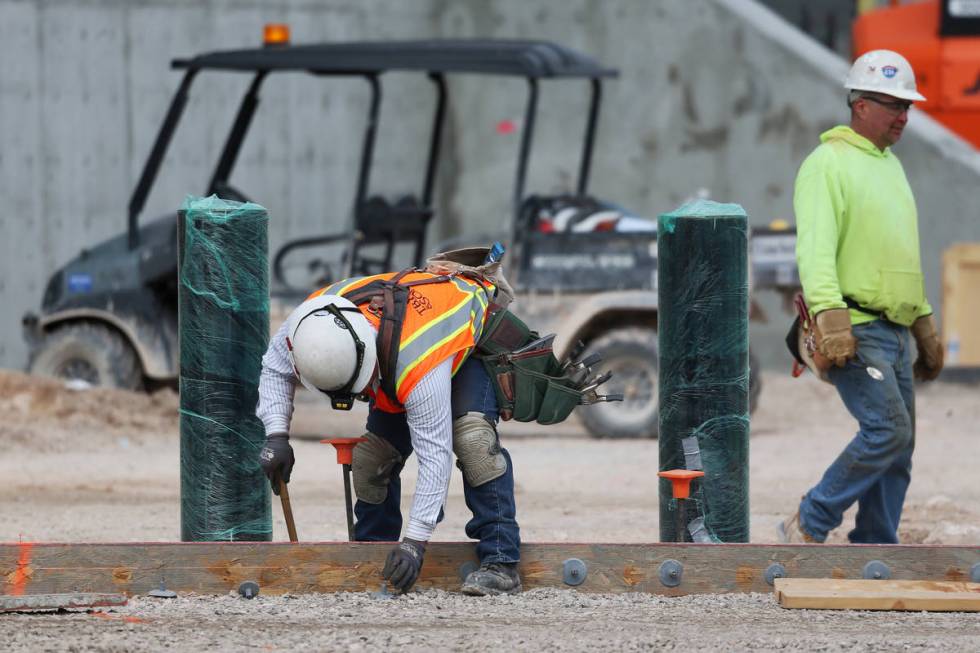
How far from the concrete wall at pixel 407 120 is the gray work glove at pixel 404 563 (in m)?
8.10

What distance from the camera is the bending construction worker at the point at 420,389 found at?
5.35 meters

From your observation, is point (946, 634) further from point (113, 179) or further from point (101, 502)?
point (113, 179)

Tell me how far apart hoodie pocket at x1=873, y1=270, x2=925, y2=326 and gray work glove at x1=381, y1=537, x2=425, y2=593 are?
195cm

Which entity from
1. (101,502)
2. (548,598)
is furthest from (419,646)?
(101,502)

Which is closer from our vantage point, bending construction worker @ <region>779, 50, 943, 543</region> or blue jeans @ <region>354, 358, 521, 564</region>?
blue jeans @ <region>354, 358, 521, 564</region>

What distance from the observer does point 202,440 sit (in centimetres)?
590

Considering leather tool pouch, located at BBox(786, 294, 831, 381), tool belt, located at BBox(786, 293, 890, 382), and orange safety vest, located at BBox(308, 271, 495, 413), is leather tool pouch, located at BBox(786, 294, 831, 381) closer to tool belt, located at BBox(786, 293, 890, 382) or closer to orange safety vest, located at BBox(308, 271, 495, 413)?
tool belt, located at BBox(786, 293, 890, 382)

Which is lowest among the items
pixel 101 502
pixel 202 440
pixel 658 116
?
pixel 101 502

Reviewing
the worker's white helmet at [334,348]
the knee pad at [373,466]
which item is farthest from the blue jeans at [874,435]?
the worker's white helmet at [334,348]

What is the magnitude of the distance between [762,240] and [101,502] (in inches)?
169

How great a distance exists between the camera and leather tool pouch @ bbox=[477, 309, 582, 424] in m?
5.69

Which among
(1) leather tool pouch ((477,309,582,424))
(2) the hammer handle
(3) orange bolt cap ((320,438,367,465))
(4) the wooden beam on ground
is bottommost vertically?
(4) the wooden beam on ground

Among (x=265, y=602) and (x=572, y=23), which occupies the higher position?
(x=572, y=23)

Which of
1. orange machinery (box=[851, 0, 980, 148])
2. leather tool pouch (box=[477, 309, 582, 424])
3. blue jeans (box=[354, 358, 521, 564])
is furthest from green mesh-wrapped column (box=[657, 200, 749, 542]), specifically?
A: orange machinery (box=[851, 0, 980, 148])
